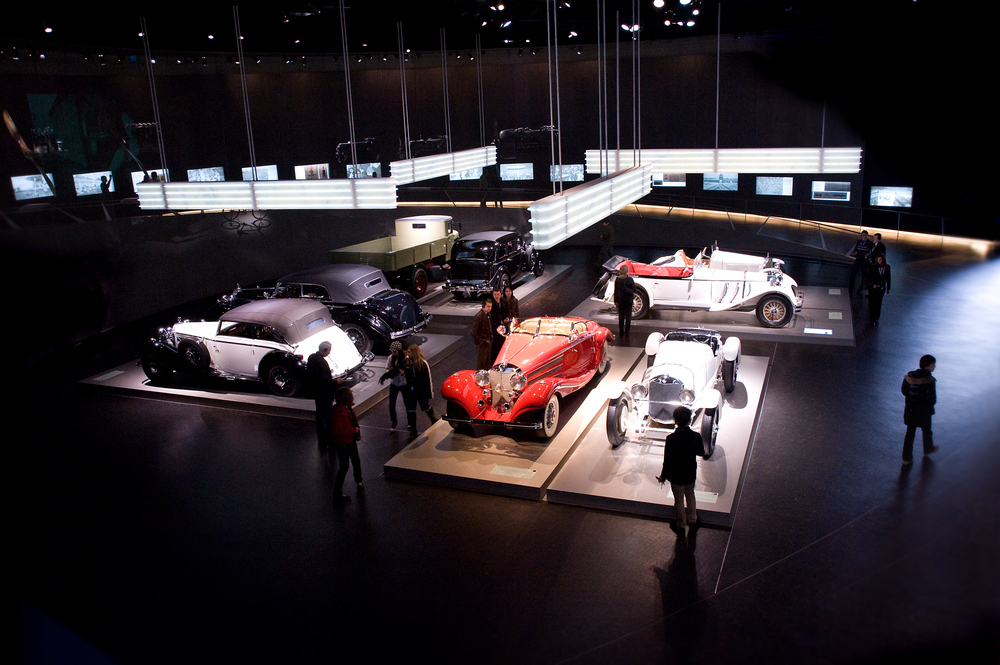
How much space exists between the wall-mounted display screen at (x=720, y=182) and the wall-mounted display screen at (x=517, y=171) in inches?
234

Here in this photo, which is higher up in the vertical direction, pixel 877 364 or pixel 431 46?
pixel 431 46

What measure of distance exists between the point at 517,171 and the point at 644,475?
60.2 ft

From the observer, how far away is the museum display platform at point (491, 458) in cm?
800

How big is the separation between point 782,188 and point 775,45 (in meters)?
4.26

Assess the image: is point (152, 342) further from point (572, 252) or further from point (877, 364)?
point (572, 252)

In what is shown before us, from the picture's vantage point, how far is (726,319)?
47.1ft

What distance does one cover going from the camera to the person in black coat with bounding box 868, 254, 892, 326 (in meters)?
13.0

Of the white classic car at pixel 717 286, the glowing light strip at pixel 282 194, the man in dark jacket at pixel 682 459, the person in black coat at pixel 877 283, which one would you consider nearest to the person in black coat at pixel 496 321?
the glowing light strip at pixel 282 194

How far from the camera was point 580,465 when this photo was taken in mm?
8273

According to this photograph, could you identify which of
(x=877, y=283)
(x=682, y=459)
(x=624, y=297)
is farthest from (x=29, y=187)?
(x=877, y=283)

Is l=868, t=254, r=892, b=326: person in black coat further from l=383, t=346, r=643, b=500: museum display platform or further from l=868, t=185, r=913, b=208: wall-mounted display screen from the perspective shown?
l=868, t=185, r=913, b=208: wall-mounted display screen

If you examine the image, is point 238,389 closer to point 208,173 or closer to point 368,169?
point 208,173

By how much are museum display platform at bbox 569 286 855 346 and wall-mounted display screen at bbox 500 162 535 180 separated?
967cm

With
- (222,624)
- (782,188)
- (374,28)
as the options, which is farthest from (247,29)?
(782,188)
